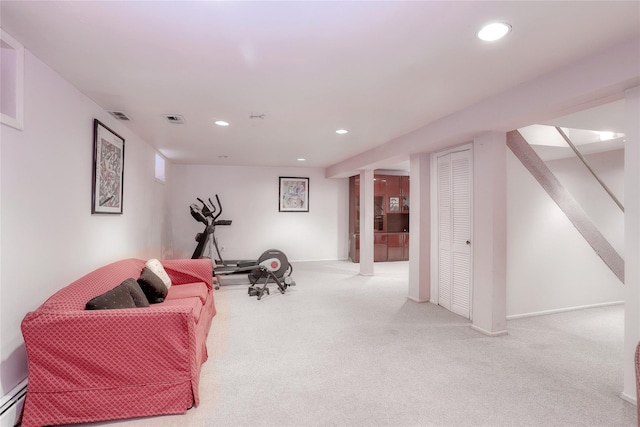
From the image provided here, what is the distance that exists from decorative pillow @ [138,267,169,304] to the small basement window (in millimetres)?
3123

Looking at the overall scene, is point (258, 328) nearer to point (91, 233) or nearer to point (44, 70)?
point (91, 233)

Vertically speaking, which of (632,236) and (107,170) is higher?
(107,170)

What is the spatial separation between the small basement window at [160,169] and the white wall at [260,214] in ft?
3.13

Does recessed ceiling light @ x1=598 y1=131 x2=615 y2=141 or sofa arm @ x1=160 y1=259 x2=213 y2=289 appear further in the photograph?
recessed ceiling light @ x1=598 y1=131 x2=615 y2=141

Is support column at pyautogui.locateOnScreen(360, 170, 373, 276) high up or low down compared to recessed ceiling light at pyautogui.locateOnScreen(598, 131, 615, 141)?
down

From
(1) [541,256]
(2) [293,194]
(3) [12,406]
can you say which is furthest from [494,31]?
(2) [293,194]

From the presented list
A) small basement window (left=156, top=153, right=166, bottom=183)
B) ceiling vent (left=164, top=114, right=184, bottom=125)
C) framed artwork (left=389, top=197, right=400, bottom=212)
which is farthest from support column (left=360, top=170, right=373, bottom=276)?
small basement window (left=156, top=153, right=166, bottom=183)

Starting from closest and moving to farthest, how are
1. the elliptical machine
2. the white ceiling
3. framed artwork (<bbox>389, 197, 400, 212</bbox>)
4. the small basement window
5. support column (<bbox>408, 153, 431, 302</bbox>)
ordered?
the white ceiling
support column (<bbox>408, 153, 431, 302</bbox>)
the elliptical machine
the small basement window
framed artwork (<bbox>389, 197, 400, 212</bbox>)

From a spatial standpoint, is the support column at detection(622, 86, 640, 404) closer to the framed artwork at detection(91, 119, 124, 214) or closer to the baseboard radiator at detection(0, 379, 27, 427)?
the baseboard radiator at detection(0, 379, 27, 427)

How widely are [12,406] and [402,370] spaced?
257 cm

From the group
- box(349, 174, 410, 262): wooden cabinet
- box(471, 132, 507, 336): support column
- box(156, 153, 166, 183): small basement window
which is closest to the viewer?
box(471, 132, 507, 336): support column

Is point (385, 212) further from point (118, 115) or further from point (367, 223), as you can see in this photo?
point (118, 115)

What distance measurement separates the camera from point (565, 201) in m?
3.90

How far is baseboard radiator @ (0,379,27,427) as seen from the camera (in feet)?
5.76
